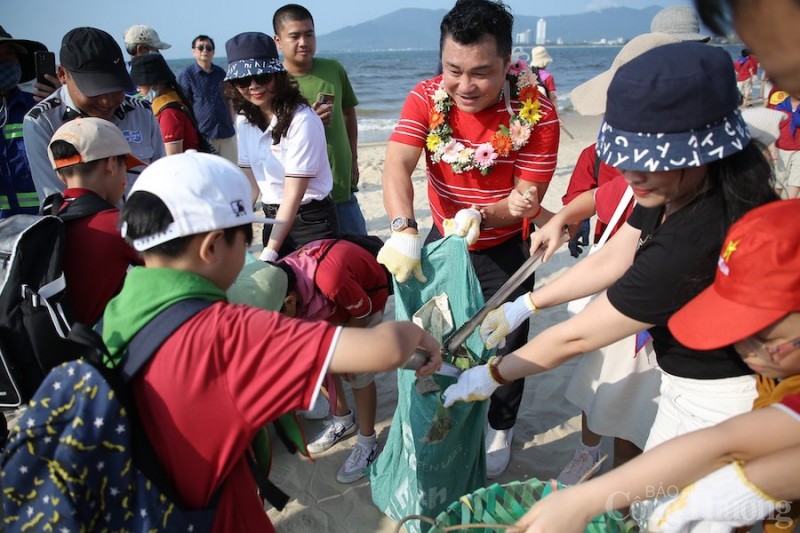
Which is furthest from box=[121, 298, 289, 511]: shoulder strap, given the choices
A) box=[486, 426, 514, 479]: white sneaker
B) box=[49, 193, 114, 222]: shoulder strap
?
box=[486, 426, 514, 479]: white sneaker

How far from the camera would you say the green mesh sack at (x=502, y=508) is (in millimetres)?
1864

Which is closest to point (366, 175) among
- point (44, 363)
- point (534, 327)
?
point (534, 327)

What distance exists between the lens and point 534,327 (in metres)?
4.47

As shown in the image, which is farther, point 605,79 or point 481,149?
point 605,79

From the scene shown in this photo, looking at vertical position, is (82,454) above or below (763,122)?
below

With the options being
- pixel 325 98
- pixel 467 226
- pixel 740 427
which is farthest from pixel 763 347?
pixel 325 98

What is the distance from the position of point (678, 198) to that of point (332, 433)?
228 centimetres

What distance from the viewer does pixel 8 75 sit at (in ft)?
10.4

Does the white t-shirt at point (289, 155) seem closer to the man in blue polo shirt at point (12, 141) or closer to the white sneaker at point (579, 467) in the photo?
the man in blue polo shirt at point (12, 141)

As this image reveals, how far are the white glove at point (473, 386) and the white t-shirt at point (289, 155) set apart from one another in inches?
60.1

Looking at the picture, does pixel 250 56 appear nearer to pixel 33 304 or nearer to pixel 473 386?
pixel 33 304

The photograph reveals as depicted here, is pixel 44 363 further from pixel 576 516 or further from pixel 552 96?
pixel 552 96

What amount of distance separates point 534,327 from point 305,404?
137 inches

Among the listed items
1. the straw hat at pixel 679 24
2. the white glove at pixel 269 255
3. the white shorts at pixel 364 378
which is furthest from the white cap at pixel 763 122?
the white glove at pixel 269 255
